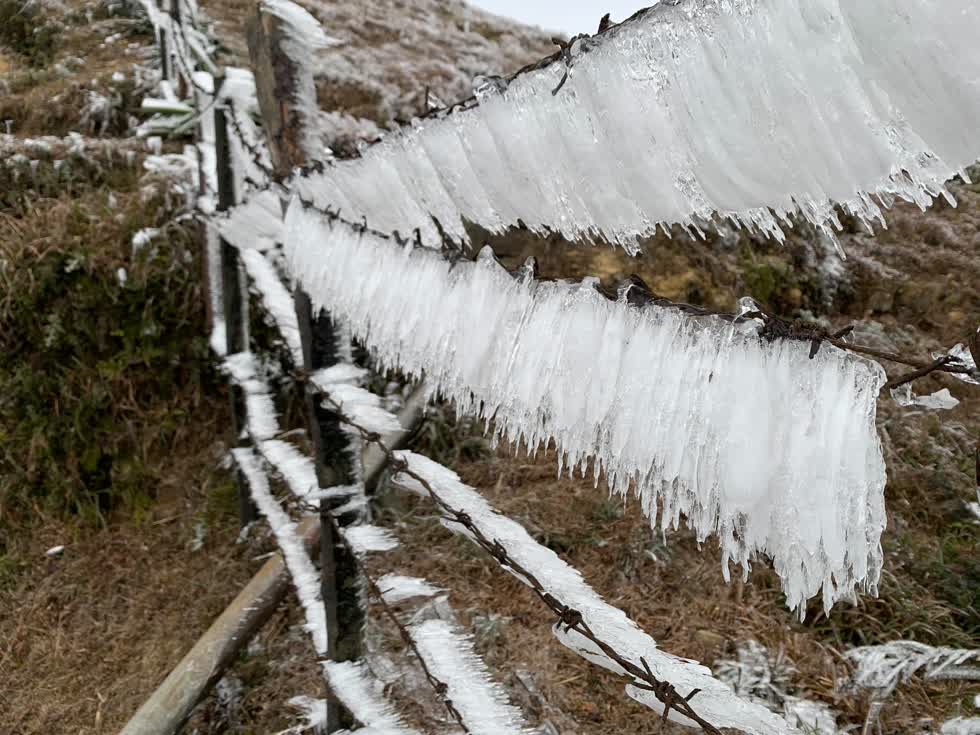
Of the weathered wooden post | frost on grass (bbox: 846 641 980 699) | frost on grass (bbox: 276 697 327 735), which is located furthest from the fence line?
the weathered wooden post

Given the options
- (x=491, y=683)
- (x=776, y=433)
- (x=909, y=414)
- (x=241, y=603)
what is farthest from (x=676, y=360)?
(x=909, y=414)

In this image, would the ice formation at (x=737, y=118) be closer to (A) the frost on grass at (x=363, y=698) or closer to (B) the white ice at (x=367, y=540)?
(B) the white ice at (x=367, y=540)

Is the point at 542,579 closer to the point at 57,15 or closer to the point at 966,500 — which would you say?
the point at 966,500

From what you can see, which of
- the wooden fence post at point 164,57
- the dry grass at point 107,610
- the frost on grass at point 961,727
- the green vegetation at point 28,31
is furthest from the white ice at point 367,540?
the green vegetation at point 28,31

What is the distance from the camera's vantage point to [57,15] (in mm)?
6879

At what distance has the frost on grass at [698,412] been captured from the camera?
47 cm

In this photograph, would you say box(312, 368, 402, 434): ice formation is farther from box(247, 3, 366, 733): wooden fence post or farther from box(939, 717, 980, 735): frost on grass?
box(939, 717, 980, 735): frost on grass

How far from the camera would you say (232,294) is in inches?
117

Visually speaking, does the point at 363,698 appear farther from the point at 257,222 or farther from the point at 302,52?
the point at 302,52

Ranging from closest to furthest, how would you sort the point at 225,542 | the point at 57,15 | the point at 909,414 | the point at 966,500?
the point at 966,500 < the point at 225,542 < the point at 909,414 < the point at 57,15

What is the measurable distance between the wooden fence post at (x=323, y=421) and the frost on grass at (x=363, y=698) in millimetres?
35

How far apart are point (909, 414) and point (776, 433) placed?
143 inches

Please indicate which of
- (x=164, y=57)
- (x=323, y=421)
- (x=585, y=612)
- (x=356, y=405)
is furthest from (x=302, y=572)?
(x=164, y=57)

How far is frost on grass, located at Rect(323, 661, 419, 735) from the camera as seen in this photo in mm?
1403
